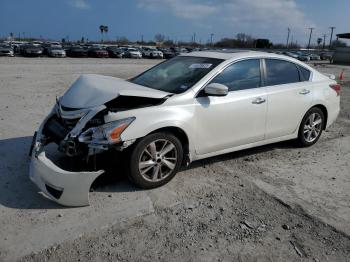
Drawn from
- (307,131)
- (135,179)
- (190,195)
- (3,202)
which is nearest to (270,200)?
(190,195)

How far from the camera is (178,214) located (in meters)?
3.64

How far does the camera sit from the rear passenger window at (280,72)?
5.17 metres

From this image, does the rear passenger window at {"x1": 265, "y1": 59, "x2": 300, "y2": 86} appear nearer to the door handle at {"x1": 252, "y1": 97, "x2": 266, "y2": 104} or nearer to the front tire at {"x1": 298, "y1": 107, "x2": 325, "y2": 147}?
the door handle at {"x1": 252, "y1": 97, "x2": 266, "y2": 104}

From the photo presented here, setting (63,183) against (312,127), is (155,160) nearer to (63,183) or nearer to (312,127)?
(63,183)

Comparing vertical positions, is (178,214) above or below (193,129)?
below

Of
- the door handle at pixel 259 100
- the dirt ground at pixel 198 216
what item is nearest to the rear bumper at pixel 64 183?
the dirt ground at pixel 198 216

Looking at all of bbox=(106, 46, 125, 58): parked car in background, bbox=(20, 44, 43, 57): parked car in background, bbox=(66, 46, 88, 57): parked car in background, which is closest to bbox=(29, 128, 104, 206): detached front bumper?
bbox=(20, 44, 43, 57): parked car in background

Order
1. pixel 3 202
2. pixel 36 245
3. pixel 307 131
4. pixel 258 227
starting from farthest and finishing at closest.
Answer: pixel 307 131 → pixel 3 202 → pixel 258 227 → pixel 36 245

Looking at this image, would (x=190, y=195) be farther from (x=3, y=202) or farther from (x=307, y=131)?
(x=307, y=131)

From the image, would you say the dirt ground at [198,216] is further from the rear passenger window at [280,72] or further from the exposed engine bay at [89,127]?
the rear passenger window at [280,72]

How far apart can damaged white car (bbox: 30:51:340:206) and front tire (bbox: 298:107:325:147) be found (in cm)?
2

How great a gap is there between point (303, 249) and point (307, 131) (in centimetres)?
312

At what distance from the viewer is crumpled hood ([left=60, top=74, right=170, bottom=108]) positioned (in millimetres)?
3979

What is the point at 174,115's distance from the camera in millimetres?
4094
